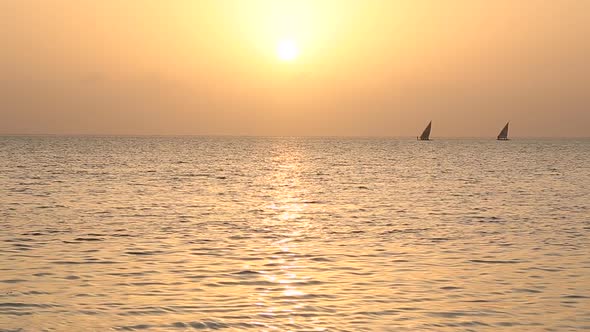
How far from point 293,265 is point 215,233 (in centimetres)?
816

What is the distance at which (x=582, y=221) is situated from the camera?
35.9 metres

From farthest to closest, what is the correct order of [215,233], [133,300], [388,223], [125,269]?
[388,223]
[215,233]
[125,269]
[133,300]

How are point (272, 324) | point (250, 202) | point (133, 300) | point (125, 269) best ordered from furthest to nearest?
point (250, 202) → point (125, 269) → point (133, 300) → point (272, 324)

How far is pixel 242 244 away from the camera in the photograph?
27719mm

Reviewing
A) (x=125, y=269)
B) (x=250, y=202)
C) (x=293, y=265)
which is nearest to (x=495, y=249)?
(x=293, y=265)

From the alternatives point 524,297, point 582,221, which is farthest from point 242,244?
point 582,221

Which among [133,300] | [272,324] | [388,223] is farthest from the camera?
[388,223]

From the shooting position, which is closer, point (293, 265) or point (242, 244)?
point (293, 265)

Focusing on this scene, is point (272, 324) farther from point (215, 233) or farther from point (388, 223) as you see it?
point (388, 223)

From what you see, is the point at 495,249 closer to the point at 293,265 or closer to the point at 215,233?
the point at 293,265

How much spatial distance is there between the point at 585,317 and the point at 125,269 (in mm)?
11620

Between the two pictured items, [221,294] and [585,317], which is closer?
[585,317]

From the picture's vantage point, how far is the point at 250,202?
156ft

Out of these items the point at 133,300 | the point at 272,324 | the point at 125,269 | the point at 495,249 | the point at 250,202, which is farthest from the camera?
the point at 250,202
